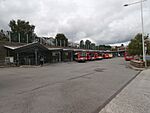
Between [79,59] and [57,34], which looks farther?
[57,34]

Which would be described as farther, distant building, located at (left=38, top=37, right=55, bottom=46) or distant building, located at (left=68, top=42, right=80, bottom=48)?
distant building, located at (left=68, top=42, right=80, bottom=48)

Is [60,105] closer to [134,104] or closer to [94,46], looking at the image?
[134,104]

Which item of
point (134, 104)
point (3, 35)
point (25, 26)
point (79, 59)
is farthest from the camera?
Result: point (25, 26)

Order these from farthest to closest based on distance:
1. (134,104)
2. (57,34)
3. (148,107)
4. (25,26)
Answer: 1. (57,34)
2. (25,26)
3. (134,104)
4. (148,107)

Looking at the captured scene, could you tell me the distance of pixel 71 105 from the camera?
6219 mm

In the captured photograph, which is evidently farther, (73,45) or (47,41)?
(73,45)

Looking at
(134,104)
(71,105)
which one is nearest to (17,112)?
(71,105)

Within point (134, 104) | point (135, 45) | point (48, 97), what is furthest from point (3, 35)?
point (134, 104)

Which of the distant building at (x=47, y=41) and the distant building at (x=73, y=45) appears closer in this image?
the distant building at (x=47, y=41)

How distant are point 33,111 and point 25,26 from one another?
62699 mm

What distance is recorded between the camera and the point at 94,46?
76000 mm

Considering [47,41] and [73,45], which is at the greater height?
[47,41]

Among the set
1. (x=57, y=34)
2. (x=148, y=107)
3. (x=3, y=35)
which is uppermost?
(x=57, y=34)

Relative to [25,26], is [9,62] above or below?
below
